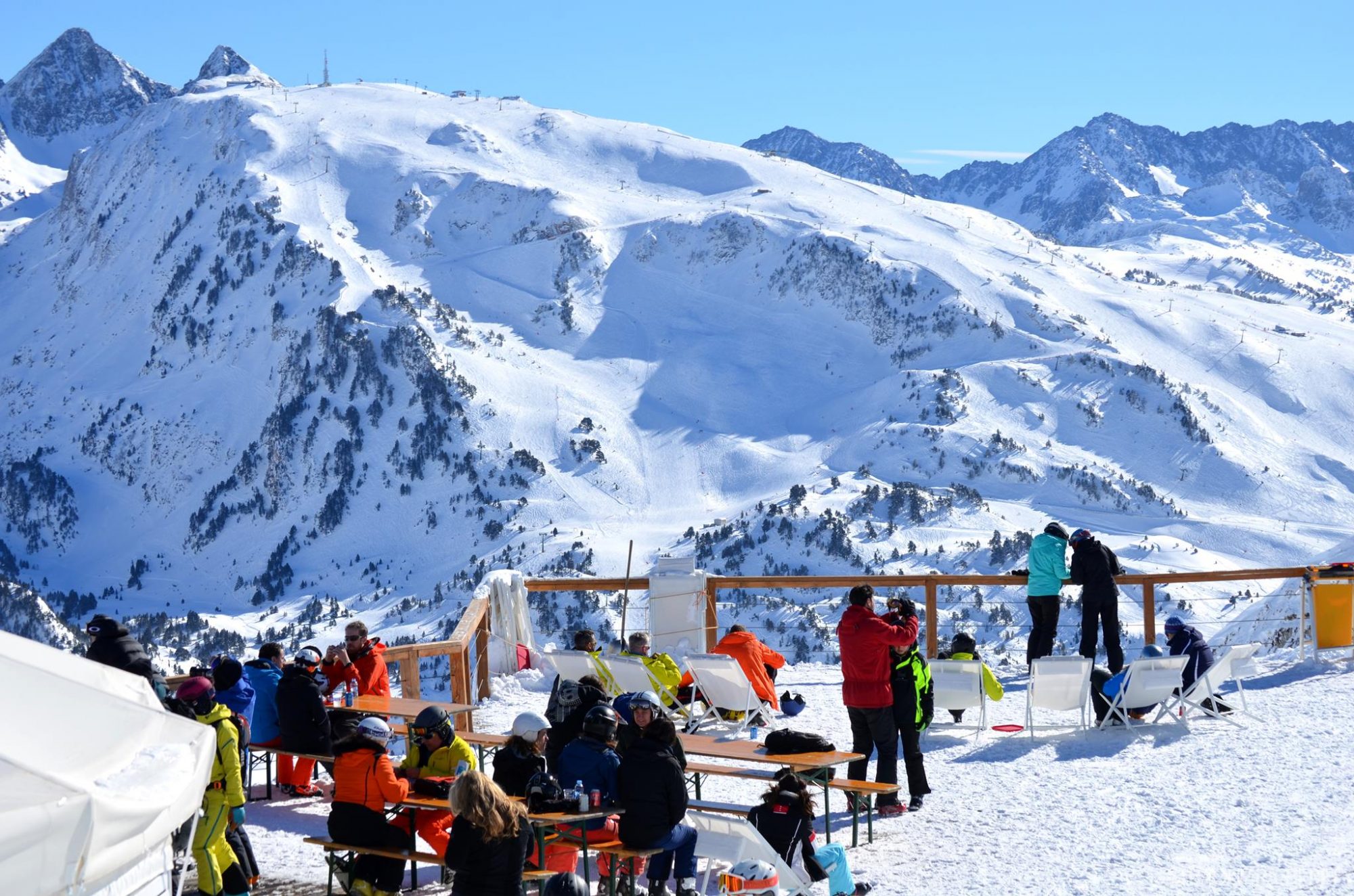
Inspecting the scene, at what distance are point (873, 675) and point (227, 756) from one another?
13.4 ft

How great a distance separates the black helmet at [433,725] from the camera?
7.45 metres

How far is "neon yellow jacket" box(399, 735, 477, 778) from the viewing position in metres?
7.54

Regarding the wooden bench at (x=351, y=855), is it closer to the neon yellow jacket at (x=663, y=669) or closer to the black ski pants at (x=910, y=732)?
the black ski pants at (x=910, y=732)

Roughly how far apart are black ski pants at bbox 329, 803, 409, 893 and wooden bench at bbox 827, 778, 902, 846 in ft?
8.46

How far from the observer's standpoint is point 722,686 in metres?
11.1

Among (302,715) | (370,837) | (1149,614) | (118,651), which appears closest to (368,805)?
(370,837)

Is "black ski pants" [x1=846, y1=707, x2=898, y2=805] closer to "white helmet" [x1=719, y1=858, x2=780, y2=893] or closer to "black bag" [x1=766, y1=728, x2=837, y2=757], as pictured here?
"black bag" [x1=766, y1=728, x2=837, y2=757]

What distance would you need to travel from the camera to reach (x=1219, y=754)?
10.1 meters

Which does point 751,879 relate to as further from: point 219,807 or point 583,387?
point 583,387

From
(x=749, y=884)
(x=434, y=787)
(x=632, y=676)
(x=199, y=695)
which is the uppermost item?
(x=199, y=695)

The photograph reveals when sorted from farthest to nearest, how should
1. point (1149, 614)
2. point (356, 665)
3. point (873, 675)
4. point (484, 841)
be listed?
point (1149, 614) → point (356, 665) → point (873, 675) → point (484, 841)

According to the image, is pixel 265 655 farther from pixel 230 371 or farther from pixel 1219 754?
pixel 230 371

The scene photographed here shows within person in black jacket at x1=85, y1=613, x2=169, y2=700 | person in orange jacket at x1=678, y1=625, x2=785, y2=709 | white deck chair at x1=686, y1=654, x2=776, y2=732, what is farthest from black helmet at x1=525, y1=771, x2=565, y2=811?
person in orange jacket at x1=678, y1=625, x2=785, y2=709

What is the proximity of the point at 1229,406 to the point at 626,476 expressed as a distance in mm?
60570
